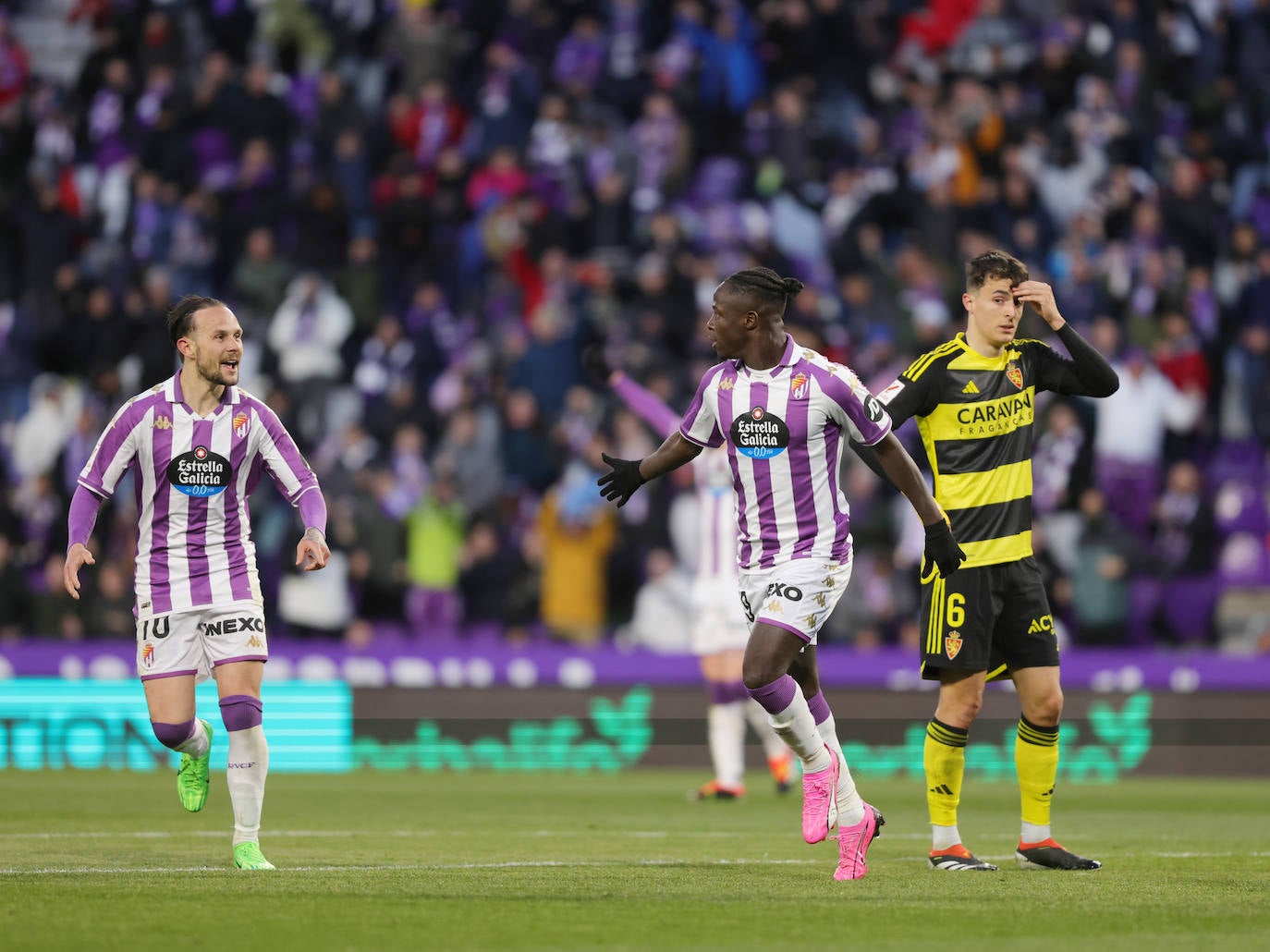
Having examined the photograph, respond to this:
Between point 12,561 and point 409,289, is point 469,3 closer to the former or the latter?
point 409,289

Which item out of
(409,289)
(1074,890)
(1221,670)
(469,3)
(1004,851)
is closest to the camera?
(1074,890)

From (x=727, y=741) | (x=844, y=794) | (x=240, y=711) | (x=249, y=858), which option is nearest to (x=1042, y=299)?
(x=844, y=794)

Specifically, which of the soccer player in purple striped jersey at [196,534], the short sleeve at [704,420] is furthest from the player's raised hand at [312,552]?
the short sleeve at [704,420]

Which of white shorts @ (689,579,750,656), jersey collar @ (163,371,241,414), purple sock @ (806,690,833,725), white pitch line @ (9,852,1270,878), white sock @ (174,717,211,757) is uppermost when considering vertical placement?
jersey collar @ (163,371,241,414)

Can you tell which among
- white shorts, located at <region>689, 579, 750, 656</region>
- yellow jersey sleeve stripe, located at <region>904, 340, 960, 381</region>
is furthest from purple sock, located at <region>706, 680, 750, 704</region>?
yellow jersey sleeve stripe, located at <region>904, 340, 960, 381</region>

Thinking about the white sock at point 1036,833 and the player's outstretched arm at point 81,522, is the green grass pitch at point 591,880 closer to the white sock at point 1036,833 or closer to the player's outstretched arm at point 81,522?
the white sock at point 1036,833

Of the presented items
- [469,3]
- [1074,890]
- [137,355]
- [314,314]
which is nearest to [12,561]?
[137,355]

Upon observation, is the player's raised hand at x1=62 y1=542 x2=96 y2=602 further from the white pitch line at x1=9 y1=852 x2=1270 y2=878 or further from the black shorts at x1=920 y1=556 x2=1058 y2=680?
the black shorts at x1=920 y1=556 x2=1058 y2=680

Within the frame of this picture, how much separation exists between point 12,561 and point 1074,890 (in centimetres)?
1306

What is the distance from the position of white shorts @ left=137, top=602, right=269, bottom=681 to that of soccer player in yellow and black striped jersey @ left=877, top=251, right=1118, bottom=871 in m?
3.11

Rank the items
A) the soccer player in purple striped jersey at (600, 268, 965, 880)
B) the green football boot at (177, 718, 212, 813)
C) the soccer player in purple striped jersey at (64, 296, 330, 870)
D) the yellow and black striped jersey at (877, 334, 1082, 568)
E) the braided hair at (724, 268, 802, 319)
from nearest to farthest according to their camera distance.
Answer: the soccer player in purple striped jersey at (600, 268, 965, 880)
the braided hair at (724, 268, 802, 319)
the soccer player in purple striped jersey at (64, 296, 330, 870)
the yellow and black striped jersey at (877, 334, 1082, 568)
the green football boot at (177, 718, 212, 813)

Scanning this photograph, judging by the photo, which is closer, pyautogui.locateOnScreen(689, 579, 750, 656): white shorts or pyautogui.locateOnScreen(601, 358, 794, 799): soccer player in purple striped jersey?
pyautogui.locateOnScreen(601, 358, 794, 799): soccer player in purple striped jersey

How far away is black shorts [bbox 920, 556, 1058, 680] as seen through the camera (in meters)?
9.23

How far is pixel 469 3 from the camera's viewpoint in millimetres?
23734
